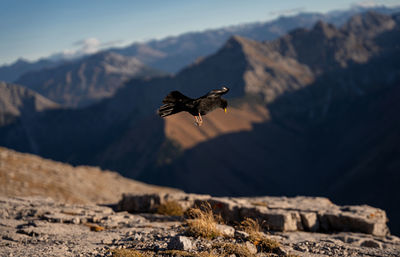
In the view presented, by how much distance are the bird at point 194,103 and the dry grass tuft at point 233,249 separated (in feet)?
17.6

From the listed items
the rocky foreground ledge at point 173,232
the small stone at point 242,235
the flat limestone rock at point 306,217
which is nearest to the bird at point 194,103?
the rocky foreground ledge at point 173,232

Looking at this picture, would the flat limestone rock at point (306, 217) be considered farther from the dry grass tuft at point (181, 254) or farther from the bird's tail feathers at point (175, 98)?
the bird's tail feathers at point (175, 98)

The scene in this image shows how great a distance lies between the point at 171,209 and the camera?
24375 mm

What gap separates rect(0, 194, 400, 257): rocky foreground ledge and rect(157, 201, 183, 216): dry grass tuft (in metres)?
0.29

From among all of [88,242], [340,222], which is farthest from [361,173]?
[88,242]

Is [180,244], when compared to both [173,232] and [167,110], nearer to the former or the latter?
[173,232]

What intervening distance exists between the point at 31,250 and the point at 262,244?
31.0 feet

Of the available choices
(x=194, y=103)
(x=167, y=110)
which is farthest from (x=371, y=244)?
(x=167, y=110)

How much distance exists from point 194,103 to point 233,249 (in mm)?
6053

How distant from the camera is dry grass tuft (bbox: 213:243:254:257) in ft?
42.2

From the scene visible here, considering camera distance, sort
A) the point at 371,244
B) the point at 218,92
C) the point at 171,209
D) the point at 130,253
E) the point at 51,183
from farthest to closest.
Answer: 1. the point at 51,183
2. the point at 171,209
3. the point at 371,244
4. the point at 130,253
5. the point at 218,92

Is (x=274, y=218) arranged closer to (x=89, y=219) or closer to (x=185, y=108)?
(x=89, y=219)

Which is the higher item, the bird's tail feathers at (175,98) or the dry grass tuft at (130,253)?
the bird's tail feathers at (175,98)

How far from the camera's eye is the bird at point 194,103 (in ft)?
34.7
